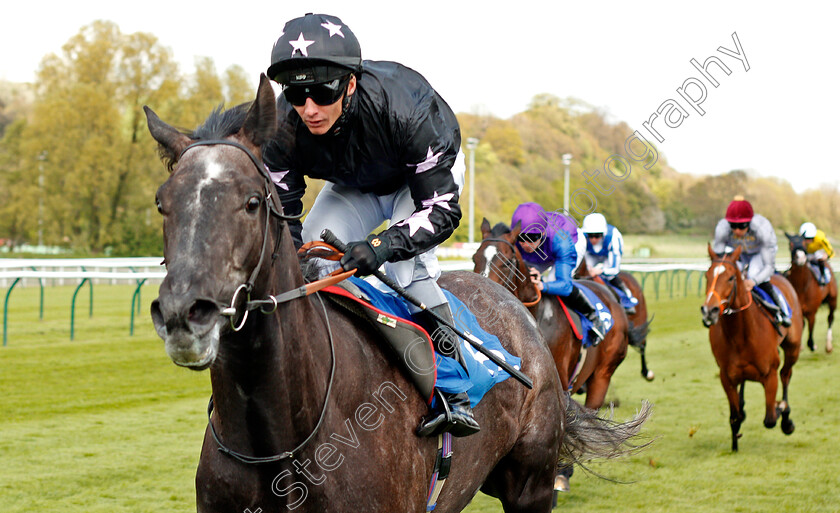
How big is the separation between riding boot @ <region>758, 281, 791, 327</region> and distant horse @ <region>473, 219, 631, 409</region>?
1583 millimetres

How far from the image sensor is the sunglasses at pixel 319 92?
2.61 metres

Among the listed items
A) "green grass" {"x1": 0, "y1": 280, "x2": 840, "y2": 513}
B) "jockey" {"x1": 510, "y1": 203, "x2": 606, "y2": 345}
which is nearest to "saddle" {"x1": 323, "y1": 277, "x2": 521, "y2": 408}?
"green grass" {"x1": 0, "y1": 280, "x2": 840, "y2": 513}

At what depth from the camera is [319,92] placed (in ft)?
8.59

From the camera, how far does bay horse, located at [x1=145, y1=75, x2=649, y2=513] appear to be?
6.40 ft

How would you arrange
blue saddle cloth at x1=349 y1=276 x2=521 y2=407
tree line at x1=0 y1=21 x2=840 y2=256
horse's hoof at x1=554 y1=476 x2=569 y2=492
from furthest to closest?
tree line at x1=0 y1=21 x2=840 y2=256, horse's hoof at x1=554 y1=476 x2=569 y2=492, blue saddle cloth at x1=349 y1=276 x2=521 y2=407

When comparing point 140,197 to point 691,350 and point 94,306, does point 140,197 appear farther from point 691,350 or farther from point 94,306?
point 691,350

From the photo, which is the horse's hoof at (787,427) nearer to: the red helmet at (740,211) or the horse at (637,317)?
the horse at (637,317)

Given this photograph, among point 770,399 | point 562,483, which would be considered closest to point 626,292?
point 770,399

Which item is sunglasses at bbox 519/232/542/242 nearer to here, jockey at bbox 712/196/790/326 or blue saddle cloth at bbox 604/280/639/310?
jockey at bbox 712/196/790/326

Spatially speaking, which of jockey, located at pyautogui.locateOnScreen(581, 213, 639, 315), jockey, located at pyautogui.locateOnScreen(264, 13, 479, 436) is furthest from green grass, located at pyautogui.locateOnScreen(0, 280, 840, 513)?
jockey, located at pyautogui.locateOnScreen(264, 13, 479, 436)

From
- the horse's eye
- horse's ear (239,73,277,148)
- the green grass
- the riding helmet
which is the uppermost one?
the riding helmet

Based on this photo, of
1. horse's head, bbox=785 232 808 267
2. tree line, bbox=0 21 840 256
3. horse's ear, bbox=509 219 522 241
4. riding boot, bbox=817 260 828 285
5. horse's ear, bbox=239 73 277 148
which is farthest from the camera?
tree line, bbox=0 21 840 256

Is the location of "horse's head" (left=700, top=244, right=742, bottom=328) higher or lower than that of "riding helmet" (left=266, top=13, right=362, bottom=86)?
lower

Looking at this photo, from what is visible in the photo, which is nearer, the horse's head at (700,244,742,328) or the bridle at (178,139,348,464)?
the bridle at (178,139,348,464)
